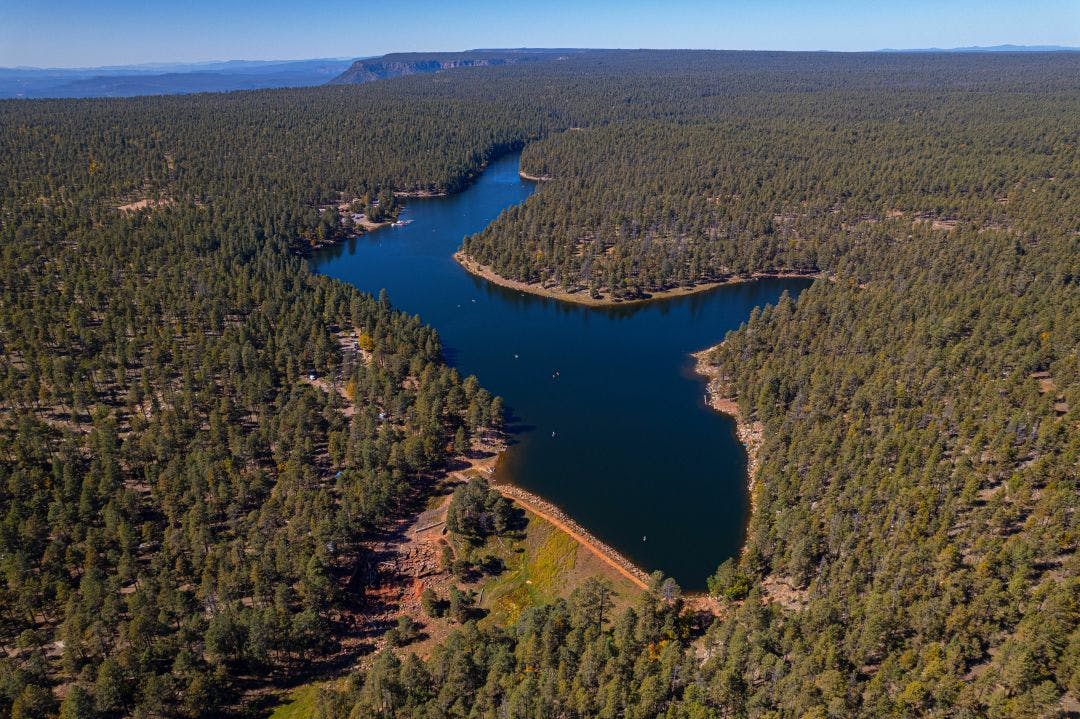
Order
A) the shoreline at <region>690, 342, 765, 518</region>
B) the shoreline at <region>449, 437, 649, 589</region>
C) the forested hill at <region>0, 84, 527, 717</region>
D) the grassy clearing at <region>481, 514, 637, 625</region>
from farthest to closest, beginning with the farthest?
the shoreline at <region>690, 342, 765, 518</region> < the shoreline at <region>449, 437, 649, 589</region> < the grassy clearing at <region>481, 514, 637, 625</region> < the forested hill at <region>0, 84, 527, 717</region>

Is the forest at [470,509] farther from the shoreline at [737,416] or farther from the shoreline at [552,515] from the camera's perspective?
the shoreline at [552,515]

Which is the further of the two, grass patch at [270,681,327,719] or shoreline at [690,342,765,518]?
shoreline at [690,342,765,518]

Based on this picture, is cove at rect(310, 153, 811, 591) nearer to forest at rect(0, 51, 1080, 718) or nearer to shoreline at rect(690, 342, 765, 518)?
shoreline at rect(690, 342, 765, 518)

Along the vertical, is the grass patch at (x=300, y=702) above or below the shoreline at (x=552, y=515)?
below

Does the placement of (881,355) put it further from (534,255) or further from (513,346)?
(534,255)

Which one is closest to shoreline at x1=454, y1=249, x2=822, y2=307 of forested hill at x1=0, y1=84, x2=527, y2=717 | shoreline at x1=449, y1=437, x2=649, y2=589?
forested hill at x1=0, y1=84, x2=527, y2=717

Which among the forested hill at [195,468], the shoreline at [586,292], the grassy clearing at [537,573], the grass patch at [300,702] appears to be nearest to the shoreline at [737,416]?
the grassy clearing at [537,573]
